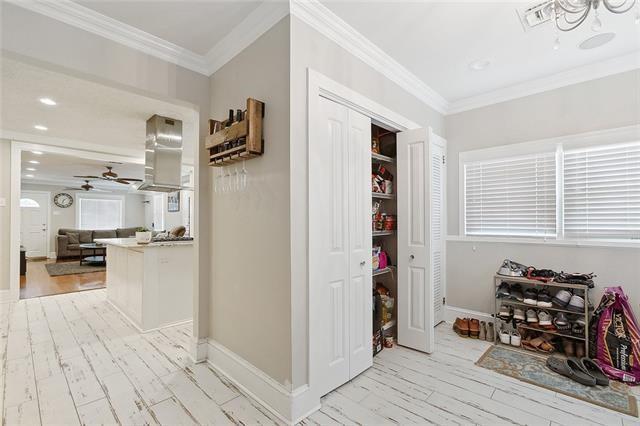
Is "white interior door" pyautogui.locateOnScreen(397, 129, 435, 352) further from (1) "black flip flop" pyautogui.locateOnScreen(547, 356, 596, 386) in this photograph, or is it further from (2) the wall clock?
(2) the wall clock

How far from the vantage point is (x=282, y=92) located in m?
1.79

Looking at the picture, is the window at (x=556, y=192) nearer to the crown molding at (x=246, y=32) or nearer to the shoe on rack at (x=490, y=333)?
the shoe on rack at (x=490, y=333)

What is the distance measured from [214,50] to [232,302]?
6.68 ft

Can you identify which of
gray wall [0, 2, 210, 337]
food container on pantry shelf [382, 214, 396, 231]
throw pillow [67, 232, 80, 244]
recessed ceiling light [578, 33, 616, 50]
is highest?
recessed ceiling light [578, 33, 616, 50]

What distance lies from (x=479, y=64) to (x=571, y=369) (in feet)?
8.78

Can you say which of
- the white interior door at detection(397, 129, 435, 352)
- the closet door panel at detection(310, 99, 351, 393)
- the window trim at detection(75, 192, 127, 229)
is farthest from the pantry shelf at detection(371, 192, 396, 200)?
the window trim at detection(75, 192, 127, 229)

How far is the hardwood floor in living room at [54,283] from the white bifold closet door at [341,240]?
5333 mm

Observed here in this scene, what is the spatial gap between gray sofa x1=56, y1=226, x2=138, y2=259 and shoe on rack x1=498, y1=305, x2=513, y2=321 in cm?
1023

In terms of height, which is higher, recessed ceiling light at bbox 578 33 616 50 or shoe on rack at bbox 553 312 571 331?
recessed ceiling light at bbox 578 33 616 50

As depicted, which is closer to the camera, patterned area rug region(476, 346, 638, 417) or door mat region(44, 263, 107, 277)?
patterned area rug region(476, 346, 638, 417)

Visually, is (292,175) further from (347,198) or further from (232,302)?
(232,302)

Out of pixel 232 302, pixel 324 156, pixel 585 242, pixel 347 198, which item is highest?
pixel 324 156

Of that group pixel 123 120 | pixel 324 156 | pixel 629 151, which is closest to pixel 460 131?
pixel 629 151

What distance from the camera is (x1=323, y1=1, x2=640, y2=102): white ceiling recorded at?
189 cm
